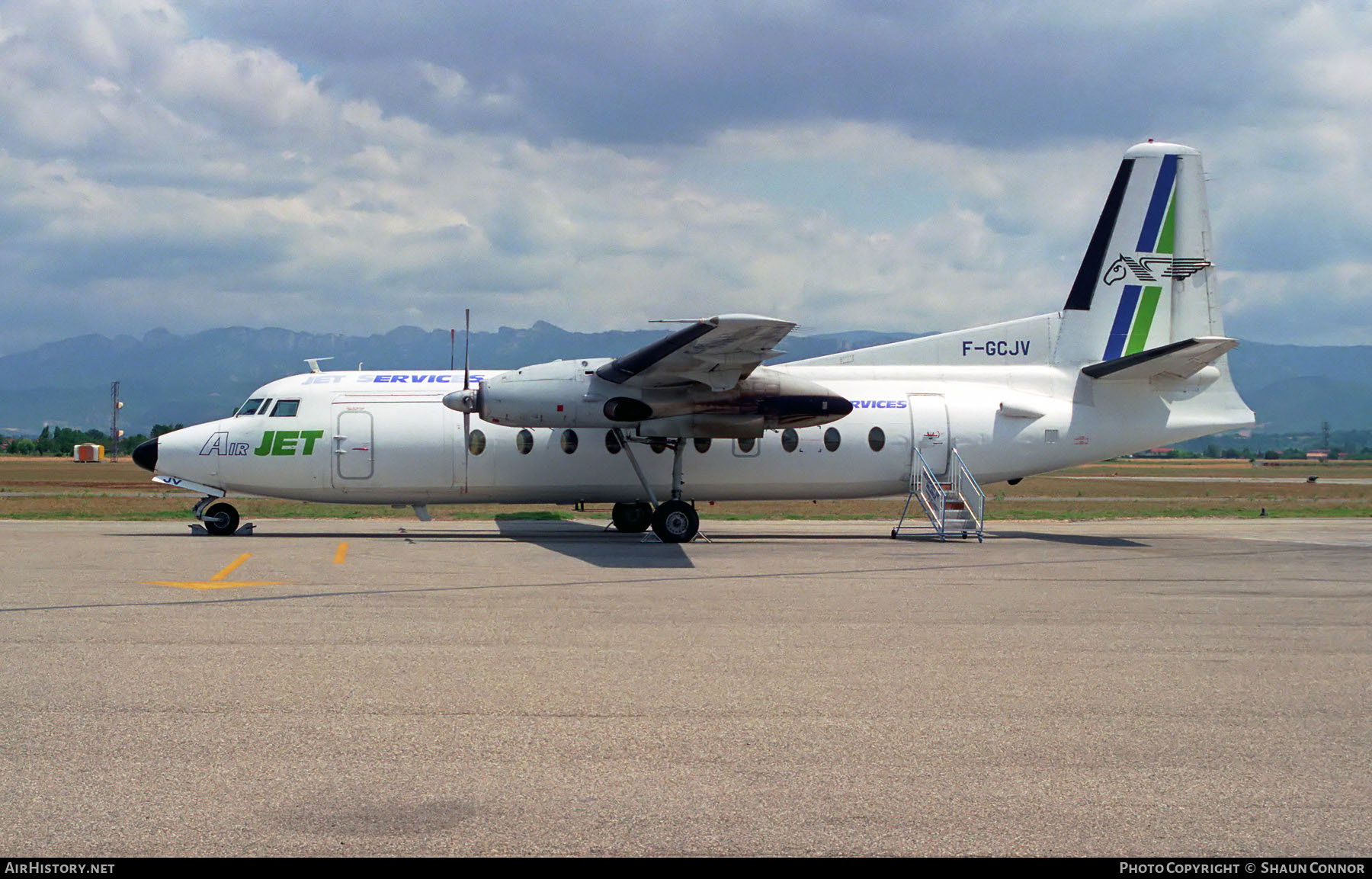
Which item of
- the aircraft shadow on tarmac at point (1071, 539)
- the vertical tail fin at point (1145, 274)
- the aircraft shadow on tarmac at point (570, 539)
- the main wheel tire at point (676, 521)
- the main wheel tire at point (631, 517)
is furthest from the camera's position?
the vertical tail fin at point (1145, 274)

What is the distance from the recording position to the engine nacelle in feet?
67.7

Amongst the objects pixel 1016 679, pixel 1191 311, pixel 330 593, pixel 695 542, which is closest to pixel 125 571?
pixel 330 593

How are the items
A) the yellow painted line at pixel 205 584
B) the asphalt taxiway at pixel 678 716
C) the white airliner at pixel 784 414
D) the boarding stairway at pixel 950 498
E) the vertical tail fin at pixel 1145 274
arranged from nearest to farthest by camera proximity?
the asphalt taxiway at pixel 678 716
the yellow painted line at pixel 205 584
the white airliner at pixel 784 414
the boarding stairway at pixel 950 498
the vertical tail fin at pixel 1145 274

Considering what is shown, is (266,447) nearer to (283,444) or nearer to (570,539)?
(283,444)

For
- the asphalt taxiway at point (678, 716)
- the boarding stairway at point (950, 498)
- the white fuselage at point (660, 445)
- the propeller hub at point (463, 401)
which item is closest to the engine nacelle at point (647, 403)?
the propeller hub at point (463, 401)

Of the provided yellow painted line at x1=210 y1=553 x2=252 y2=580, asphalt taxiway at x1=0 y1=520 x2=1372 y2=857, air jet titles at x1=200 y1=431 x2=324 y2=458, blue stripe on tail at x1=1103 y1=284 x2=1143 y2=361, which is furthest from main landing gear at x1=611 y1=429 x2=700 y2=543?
blue stripe on tail at x1=1103 y1=284 x2=1143 y2=361

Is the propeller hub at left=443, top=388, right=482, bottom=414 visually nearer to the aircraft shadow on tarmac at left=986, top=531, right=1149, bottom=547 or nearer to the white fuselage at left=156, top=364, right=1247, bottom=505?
the white fuselage at left=156, top=364, right=1247, bottom=505

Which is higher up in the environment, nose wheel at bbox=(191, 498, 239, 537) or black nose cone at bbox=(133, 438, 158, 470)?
black nose cone at bbox=(133, 438, 158, 470)

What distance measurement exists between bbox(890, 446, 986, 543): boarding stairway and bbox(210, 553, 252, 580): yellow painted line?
40.1 feet

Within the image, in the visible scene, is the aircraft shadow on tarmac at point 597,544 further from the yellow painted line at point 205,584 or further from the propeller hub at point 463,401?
the yellow painted line at point 205,584

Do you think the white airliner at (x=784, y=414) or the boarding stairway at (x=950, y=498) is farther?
the boarding stairway at (x=950, y=498)

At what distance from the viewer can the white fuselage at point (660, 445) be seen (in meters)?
22.3

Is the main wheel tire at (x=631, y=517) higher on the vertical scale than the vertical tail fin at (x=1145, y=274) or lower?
lower

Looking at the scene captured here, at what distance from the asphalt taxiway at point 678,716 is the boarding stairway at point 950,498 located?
8.14m
